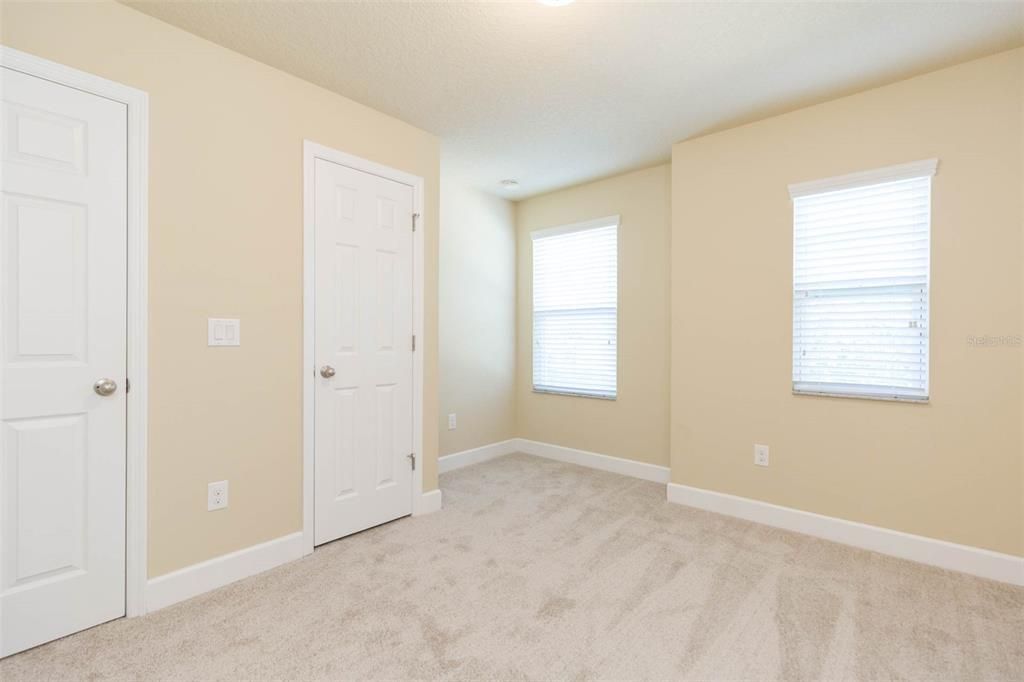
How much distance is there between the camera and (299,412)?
8.46ft

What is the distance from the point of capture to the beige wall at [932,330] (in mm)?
2328

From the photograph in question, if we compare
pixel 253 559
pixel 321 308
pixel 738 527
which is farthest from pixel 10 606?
pixel 738 527

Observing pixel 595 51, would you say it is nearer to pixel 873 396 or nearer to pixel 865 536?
pixel 873 396

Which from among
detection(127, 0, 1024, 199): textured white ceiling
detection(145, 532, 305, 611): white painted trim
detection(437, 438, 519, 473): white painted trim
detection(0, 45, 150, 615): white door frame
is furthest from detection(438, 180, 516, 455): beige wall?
detection(0, 45, 150, 615): white door frame

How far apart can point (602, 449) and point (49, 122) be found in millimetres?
3953

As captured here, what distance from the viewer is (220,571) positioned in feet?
7.43

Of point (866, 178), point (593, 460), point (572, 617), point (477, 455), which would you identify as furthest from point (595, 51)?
point (477, 455)

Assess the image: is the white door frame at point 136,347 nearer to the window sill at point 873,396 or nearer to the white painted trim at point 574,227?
the white painted trim at point 574,227

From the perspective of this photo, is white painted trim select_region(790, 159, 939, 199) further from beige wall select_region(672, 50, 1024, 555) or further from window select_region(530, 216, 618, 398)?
window select_region(530, 216, 618, 398)

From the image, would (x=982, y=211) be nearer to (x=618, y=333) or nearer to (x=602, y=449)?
(x=618, y=333)

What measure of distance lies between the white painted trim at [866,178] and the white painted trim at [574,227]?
4.98 ft

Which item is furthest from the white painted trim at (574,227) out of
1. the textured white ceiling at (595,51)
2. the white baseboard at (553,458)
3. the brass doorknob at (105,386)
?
the brass doorknob at (105,386)

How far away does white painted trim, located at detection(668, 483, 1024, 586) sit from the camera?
7.62 ft

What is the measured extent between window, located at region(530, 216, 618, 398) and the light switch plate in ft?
9.37
